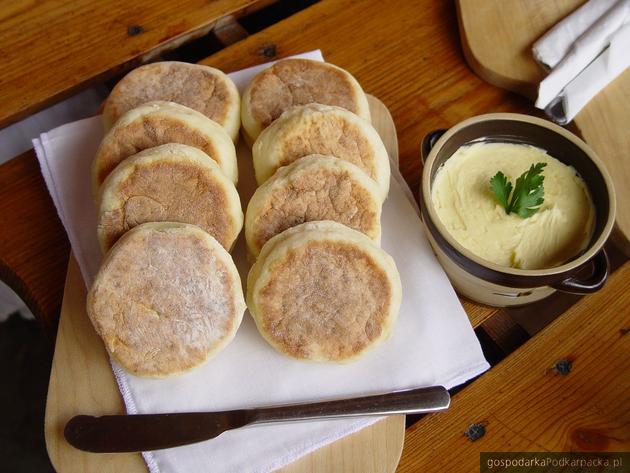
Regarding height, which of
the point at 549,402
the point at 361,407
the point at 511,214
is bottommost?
the point at 549,402

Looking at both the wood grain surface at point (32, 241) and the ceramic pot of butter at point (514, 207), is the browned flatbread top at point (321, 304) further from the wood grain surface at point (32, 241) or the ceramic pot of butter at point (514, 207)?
the wood grain surface at point (32, 241)

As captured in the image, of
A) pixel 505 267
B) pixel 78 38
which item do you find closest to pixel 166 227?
pixel 505 267

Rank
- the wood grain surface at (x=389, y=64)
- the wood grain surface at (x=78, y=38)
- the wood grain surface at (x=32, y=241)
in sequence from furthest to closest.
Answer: the wood grain surface at (x=78, y=38) < the wood grain surface at (x=389, y=64) < the wood grain surface at (x=32, y=241)

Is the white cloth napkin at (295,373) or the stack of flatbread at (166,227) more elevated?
the stack of flatbread at (166,227)

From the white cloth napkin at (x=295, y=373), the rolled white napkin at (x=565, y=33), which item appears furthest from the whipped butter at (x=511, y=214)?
the rolled white napkin at (x=565, y=33)

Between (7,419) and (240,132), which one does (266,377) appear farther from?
(7,419)

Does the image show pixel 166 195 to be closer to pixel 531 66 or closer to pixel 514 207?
pixel 514 207
